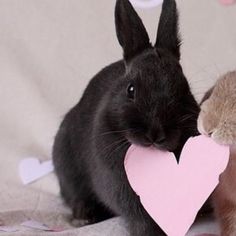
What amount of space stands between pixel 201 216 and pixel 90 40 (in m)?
0.81

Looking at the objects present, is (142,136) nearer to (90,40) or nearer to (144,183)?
(144,183)

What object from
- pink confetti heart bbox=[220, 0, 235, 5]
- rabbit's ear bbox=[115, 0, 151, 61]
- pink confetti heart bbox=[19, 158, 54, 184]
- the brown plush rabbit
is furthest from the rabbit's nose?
pink confetti heart bbox=[220, 0, 235, 5]

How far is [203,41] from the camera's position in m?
2.06

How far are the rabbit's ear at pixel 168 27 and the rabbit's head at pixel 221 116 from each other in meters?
0.30

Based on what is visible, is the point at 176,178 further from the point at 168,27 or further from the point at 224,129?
the point at 168,27

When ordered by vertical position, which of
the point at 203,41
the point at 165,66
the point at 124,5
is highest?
the point at 124,5

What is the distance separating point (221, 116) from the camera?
106 cm

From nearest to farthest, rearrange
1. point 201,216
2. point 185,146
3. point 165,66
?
point 185,146 → point 165,66 → point 201,216

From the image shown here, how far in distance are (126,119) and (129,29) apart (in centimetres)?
22

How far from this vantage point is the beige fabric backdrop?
1989 mm

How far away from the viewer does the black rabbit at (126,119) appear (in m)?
1.24

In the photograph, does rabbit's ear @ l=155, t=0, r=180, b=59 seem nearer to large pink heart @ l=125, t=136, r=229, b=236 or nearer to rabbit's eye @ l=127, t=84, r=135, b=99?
rabbit's eye @ l=127, t=84, r=135, b=99

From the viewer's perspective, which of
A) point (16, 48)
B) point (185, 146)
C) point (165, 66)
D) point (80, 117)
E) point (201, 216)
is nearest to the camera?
point (185, 146)

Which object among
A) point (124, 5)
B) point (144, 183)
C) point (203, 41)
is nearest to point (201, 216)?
point (144, 183)
